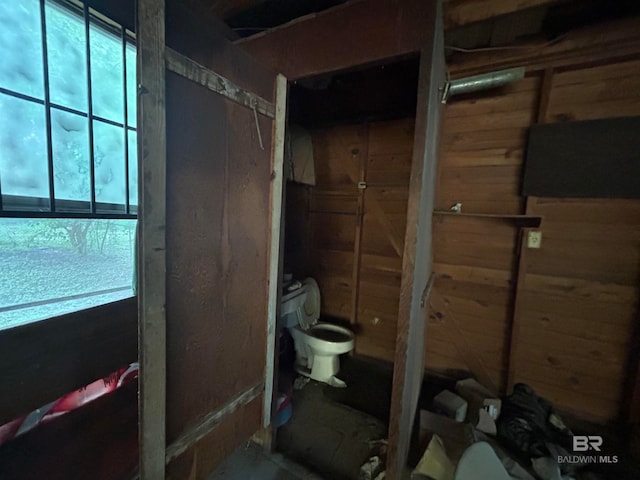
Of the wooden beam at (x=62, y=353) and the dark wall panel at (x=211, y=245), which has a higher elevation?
the dark wall panel at (x=211, y=245)

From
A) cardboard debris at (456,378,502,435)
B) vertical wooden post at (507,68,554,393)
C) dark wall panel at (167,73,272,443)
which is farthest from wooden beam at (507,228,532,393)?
dark wall panel at (167,73,272,443)

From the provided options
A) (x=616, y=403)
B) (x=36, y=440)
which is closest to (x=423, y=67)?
(x=36, y=440)

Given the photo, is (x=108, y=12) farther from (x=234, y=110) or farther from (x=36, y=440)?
(x=36, y=440)

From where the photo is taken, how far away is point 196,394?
3.00 feet

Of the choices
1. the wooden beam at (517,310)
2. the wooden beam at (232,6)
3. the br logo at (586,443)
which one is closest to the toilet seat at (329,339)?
the wooden beam at (517,310)

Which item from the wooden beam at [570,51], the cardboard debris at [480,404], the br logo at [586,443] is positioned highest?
the wooden beam at [570,51]

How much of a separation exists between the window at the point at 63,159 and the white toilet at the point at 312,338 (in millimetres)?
1202

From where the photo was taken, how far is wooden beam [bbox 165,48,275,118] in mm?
745

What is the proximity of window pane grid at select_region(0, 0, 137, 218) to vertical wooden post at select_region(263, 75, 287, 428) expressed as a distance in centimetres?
Answer: 86

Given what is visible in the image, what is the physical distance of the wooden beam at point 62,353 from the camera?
0.91 m

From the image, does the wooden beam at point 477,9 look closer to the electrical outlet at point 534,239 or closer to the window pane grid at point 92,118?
the electrical outlet at point 534,239

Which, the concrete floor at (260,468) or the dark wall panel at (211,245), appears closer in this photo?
the dark wall panel at (211,245)

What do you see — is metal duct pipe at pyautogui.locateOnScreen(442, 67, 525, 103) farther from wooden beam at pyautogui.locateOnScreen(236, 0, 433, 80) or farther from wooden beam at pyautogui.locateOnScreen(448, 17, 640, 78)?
wooden beam at pyautogui.locateOnScreen(236, 0, 433, 80)

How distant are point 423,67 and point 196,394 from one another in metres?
1.48
